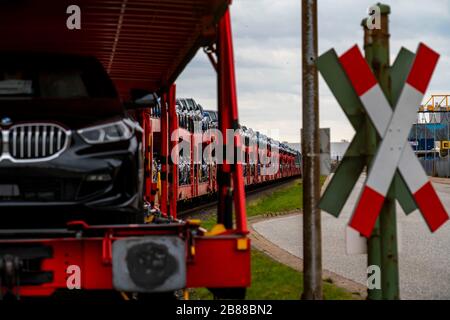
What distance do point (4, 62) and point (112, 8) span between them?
117 cm

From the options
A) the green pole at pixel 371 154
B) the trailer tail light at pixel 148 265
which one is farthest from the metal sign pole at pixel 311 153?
the trailer tail light at pixel 148 265

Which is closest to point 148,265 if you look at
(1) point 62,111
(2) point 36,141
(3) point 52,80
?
(2) point 36,141

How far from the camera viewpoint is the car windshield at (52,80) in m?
6.86

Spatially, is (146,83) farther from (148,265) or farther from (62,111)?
(148,265)

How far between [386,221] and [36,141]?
8.07 feet

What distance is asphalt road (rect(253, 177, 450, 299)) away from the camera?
9281 mm

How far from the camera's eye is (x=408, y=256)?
12.4m

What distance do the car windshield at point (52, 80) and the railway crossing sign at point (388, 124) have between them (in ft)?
6.77

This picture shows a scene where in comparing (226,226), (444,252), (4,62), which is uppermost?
(4,62)

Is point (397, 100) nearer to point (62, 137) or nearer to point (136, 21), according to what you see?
point (62, 137)

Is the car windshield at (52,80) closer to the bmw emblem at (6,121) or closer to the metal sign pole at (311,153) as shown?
the bmw emblem at (6,121)

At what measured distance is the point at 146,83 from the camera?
11.8 m

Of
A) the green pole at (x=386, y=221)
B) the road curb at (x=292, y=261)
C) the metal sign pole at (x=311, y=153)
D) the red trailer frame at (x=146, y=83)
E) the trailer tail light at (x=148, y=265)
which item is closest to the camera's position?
the trailer tail light at (x=148, y=265)
